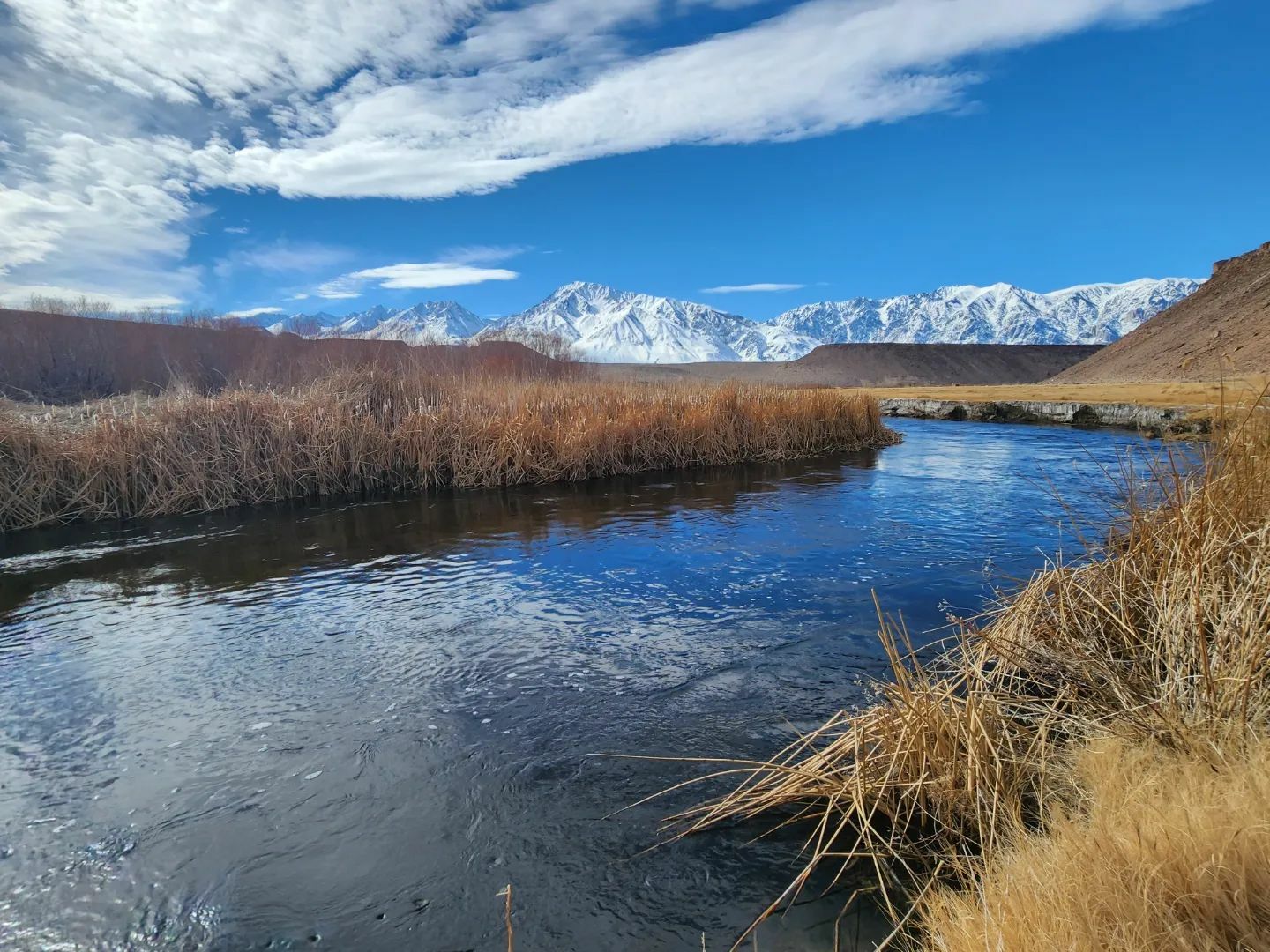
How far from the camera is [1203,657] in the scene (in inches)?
88.9

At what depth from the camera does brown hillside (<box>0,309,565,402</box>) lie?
19656mm

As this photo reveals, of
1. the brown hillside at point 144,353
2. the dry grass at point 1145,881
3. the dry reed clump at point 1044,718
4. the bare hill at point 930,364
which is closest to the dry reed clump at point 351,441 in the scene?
the brown hillside at point 144,353

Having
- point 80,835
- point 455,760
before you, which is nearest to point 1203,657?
point 455,760

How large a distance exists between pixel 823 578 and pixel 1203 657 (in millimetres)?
3499

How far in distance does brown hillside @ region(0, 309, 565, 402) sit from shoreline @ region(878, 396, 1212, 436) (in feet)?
43.7

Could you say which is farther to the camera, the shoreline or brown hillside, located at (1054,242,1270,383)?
brown hillside, located at (1054,242,1270,383)

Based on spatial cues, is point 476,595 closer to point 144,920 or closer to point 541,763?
point 541,763

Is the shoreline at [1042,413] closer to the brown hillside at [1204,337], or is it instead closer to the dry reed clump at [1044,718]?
the dry reed clump at [1044,718]

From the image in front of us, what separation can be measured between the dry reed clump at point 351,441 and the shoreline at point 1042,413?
11.2 meters

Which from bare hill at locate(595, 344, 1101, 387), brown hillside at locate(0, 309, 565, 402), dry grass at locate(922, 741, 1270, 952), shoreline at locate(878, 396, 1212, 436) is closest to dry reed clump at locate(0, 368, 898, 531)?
brown hillside at locate(0, 309, 565, 402)

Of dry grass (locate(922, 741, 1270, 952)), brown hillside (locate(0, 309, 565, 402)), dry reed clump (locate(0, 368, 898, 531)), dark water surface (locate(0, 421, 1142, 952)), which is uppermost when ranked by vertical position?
brown hillside (locate(0, 309, 565, 402))

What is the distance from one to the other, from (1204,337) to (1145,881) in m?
57.6

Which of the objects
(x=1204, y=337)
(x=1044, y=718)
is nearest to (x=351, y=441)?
(x=1044, y=718)

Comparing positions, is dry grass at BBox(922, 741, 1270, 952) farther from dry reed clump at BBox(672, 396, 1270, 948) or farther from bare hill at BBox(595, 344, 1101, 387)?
bare hill at BBox(595, 344, 1101, 387)
